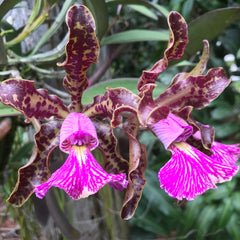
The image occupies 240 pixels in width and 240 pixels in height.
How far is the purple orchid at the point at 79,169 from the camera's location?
1.32 ft

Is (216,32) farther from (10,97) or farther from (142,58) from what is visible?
(142,58)

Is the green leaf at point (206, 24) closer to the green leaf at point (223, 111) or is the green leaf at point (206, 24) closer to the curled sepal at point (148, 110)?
the curled sepal at point (148, 110)

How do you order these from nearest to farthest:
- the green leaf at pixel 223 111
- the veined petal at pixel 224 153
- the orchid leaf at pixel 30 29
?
the veined petal at pixel 224 153 → the orchid leaf at pixel 30 29 → the green leaf at pixel 223 111

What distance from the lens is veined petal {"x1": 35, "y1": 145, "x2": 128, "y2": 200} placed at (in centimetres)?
40

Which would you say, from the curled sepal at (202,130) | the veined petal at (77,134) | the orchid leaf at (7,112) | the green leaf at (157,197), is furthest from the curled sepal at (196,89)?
the green leaf at (157,197)

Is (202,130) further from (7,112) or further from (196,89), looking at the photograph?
(7,112)

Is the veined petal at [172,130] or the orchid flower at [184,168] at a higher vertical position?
the veined petal at [172,130]

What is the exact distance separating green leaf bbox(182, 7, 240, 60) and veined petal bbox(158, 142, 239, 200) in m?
0.34

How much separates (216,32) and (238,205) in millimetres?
622

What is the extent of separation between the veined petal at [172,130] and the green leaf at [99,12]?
0.27 metres

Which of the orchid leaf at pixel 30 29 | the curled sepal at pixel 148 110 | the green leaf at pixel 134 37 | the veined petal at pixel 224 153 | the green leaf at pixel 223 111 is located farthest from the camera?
the green leaf at pixel 223 111

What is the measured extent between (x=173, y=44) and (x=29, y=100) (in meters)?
0.23

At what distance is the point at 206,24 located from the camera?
2.34 feet

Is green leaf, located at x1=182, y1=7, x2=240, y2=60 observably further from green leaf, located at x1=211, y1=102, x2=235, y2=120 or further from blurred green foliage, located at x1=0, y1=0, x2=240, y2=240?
green leaf, located at x1=211, y1=102, x2=235, y2=120
